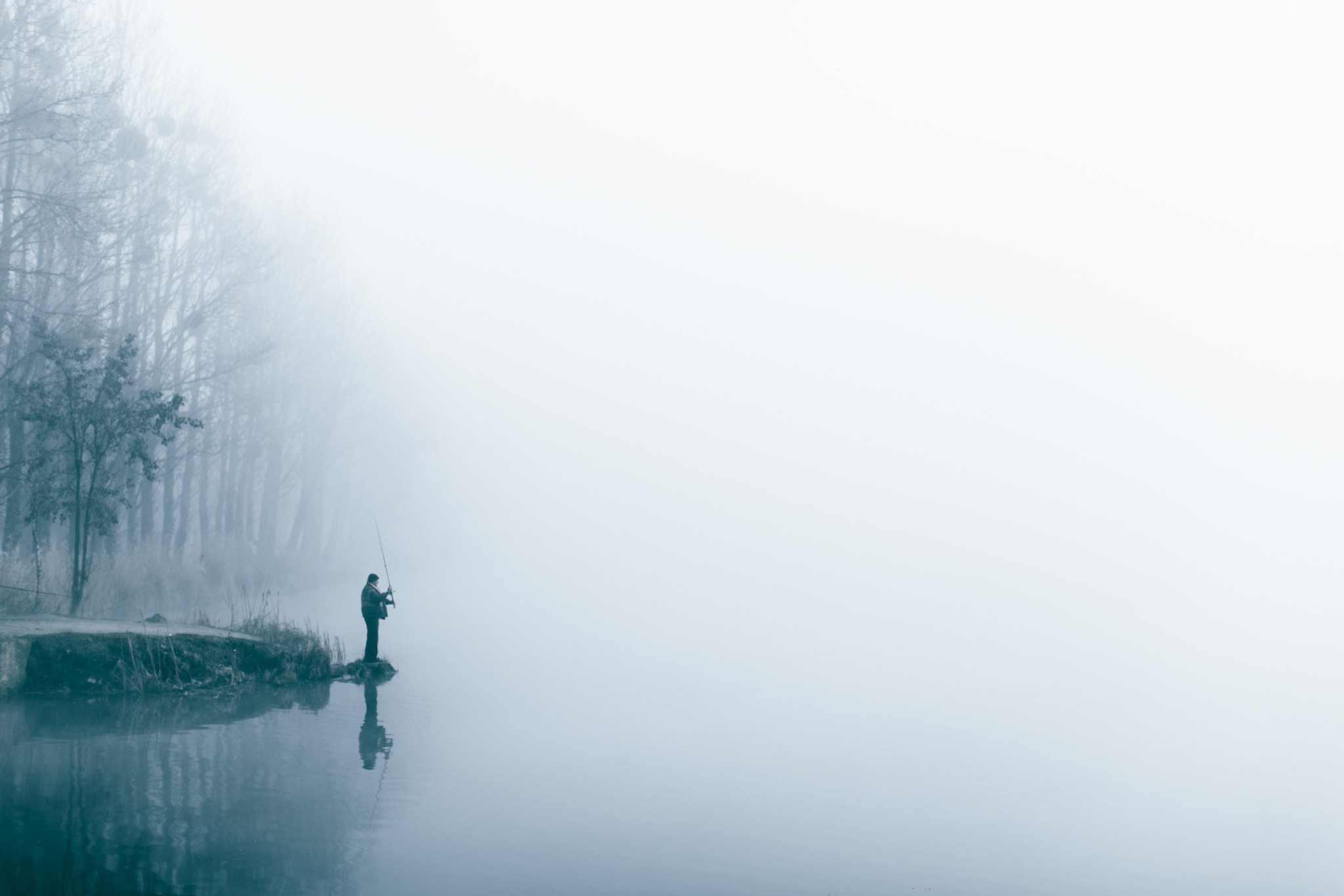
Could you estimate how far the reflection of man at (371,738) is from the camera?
14039mm

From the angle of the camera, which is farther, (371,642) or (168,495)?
(168,495)

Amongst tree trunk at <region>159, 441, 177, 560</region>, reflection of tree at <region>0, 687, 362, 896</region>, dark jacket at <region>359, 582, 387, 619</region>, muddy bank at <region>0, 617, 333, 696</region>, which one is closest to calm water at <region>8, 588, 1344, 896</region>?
reflection of tree at <region>0, 687, 362, 896</region>

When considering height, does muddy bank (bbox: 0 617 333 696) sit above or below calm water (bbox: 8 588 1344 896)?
above

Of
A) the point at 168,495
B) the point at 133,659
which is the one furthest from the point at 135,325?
the point at 133,659

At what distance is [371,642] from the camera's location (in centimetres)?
2106

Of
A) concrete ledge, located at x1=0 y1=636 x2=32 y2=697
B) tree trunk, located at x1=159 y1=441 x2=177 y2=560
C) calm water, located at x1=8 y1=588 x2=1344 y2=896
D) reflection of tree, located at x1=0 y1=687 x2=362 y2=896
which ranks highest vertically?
tree trunk, located at x1=159 y1=441 x2=177 y2=560

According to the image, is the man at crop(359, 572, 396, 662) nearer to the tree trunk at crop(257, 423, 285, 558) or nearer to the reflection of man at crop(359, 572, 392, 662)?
the reflection of man at crop(359, 572, 392, 662)

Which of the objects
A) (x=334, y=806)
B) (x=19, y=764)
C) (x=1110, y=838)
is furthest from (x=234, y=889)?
(x=1110, y=838)

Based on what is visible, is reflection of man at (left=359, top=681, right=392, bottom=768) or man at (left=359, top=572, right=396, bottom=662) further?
man at (left=359, top=572, right=396, bottom=662)

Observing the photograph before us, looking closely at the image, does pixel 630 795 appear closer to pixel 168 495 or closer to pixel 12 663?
pixel 12 663

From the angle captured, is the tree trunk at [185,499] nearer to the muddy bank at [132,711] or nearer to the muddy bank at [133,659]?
the muddy bank at [133,659]

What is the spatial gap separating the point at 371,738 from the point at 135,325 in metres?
19.8

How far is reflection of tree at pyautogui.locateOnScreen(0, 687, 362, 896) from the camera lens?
28.9ft

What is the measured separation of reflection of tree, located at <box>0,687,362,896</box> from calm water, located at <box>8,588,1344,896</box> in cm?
3
